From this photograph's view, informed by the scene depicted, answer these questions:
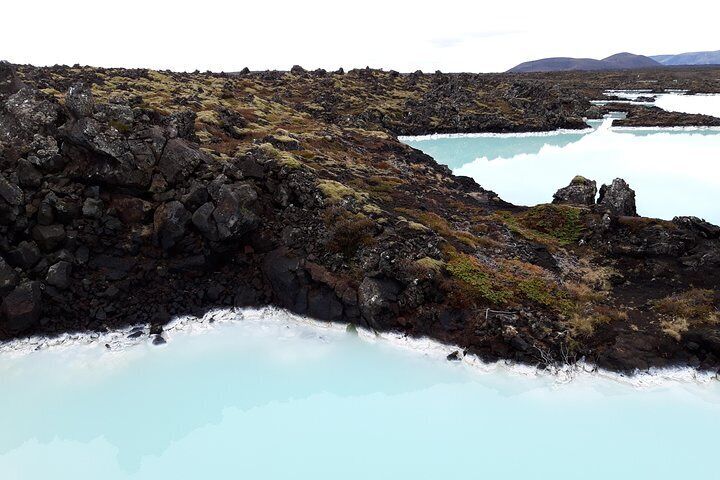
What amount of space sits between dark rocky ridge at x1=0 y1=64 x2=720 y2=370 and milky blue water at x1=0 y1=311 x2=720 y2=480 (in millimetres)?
1873

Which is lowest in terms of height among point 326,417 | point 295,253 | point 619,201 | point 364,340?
point 326,417

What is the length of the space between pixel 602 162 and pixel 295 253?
47.3 meters

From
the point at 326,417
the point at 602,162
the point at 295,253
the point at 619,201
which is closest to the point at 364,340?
the point at 326,417

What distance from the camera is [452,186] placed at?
42.4 meters

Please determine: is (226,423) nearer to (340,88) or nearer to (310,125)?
(310,125)

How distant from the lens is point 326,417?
17266 millimetres

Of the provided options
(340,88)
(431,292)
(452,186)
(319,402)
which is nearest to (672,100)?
(340,88)

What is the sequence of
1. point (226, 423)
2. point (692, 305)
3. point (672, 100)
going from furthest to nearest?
point (672, 100) < point (692, 305) < point (226, 423)

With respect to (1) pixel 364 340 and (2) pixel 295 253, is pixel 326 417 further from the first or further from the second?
(2) pixel 295 253

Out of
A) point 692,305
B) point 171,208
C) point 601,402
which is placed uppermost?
point 171,208

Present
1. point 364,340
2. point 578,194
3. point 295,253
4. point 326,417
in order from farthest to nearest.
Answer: point 578,194, point 295,253, point 364,340, point 326,417

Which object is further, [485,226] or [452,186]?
[452,186]

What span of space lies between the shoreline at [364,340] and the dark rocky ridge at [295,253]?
1.45 feet

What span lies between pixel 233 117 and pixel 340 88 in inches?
2072
